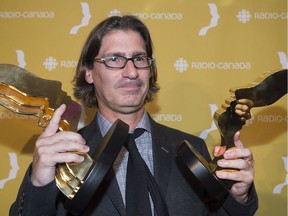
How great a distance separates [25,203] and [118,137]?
290 millimetres

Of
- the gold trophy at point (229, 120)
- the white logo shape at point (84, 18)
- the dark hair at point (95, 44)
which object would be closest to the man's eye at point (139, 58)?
the dark hair at point (95, 44)

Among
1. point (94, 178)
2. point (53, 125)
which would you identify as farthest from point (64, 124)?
point (94, 178)

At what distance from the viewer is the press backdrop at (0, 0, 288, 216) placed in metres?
1.60

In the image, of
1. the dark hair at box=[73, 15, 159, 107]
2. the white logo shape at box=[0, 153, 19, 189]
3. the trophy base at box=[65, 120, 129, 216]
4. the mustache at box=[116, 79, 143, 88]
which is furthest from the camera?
the white logo shape at box=[0, 153, 19, 189]

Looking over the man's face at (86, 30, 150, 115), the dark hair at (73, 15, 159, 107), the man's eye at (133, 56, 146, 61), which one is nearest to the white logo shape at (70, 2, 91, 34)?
the dark hair at (73, 15, 159, 107)

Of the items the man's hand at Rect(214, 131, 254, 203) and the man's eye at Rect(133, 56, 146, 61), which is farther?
the man's eye at Rect(133, 56, 146, 61)

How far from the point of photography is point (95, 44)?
3.93ft

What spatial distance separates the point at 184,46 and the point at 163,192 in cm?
79

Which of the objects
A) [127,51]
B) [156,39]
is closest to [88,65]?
[127,51]

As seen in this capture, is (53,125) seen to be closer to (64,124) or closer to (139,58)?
(64,124)

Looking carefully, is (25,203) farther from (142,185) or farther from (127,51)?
(127,51)

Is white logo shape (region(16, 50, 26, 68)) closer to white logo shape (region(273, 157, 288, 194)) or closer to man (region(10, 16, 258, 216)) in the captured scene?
man (region(10, 16, 258, 216))

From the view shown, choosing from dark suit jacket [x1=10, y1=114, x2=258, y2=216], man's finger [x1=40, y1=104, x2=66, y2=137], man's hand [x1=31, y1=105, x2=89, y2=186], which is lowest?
dark suit jacket [x1=10, y1=114, x2=258, y2=216]

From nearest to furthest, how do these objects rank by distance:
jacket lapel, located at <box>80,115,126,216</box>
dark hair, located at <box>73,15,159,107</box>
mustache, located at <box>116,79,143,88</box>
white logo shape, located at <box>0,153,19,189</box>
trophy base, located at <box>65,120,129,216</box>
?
trophy base, located at <box>65,120,129,216</box>, jacket lapel, located at <box>80,115,126,216</box>, mustache, located at <box>116,79,143,88</box>, dark hair, located at <box>73,15,159,107</box>, white logo shape, located at <box>0,153,19,189</box>
